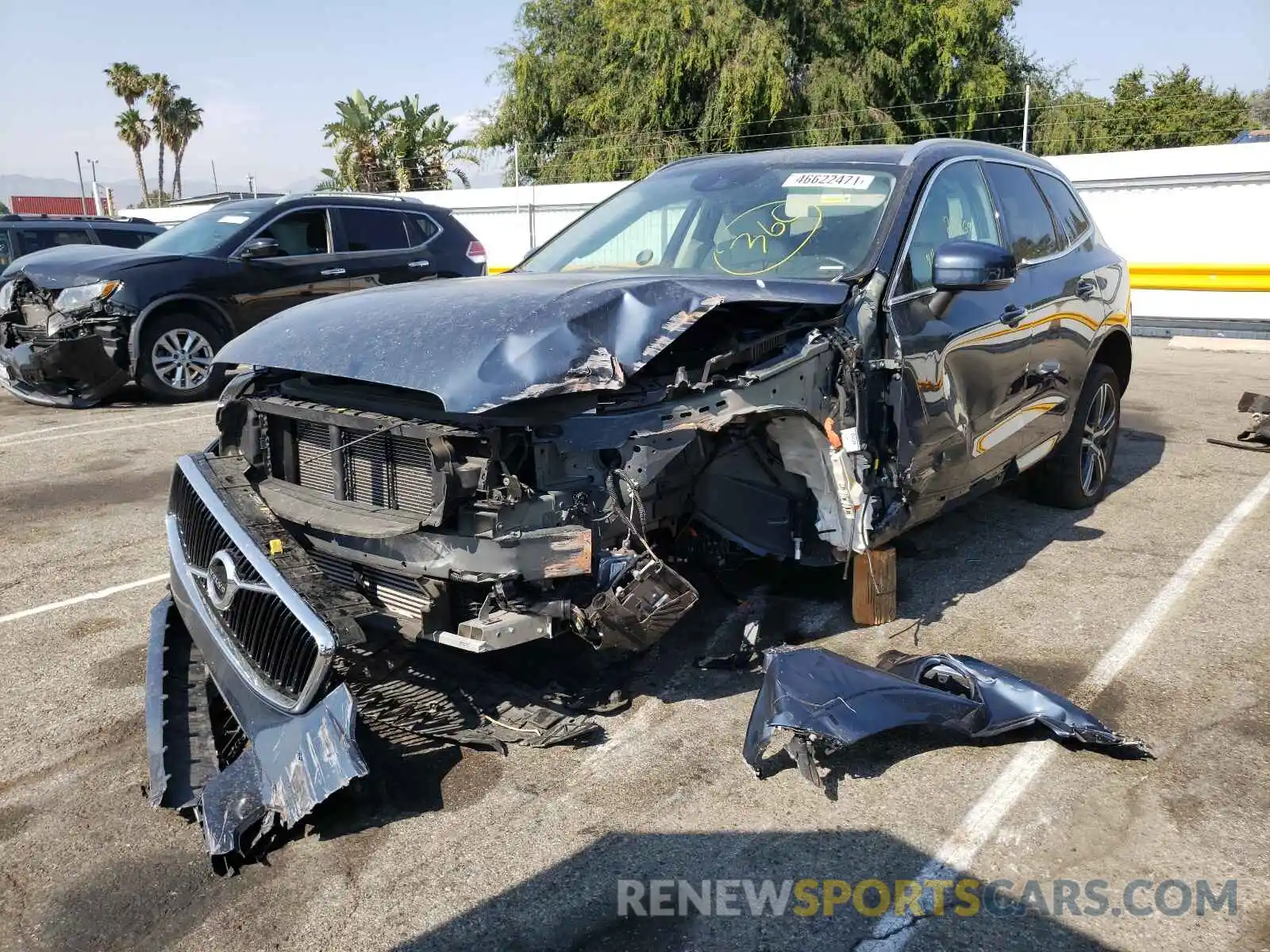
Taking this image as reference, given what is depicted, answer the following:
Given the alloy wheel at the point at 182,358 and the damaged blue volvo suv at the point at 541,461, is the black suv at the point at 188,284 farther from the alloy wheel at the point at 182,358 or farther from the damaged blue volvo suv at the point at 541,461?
the damaged blue volvo suv at the point at 541,461

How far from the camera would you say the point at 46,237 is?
13.6 metres

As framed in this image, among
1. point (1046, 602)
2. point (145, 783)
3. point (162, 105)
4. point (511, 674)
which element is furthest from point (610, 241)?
point (162, 105)

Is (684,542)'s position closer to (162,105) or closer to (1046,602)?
(1046,602)

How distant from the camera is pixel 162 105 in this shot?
5469 centimetres

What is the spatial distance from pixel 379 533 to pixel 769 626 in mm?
1845

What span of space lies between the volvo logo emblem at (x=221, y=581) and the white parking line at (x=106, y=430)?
603 cm

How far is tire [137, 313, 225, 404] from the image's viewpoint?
9.50 meters

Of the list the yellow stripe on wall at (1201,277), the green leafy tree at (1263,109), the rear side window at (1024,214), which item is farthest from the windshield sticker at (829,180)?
the green leafy tree at (1263,109)

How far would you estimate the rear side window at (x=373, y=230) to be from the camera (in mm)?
10648

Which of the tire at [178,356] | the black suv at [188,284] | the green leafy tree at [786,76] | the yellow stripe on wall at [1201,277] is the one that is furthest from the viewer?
the green leafy tree at [786,76]

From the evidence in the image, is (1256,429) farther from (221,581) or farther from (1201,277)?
(1201,277)

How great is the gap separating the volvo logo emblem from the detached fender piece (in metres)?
1.71

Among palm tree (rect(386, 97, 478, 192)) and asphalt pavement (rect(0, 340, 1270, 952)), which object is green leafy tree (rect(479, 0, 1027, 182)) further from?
asphalt pavement (rect(0, 340, 1270, 952))

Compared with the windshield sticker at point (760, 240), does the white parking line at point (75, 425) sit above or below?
below
